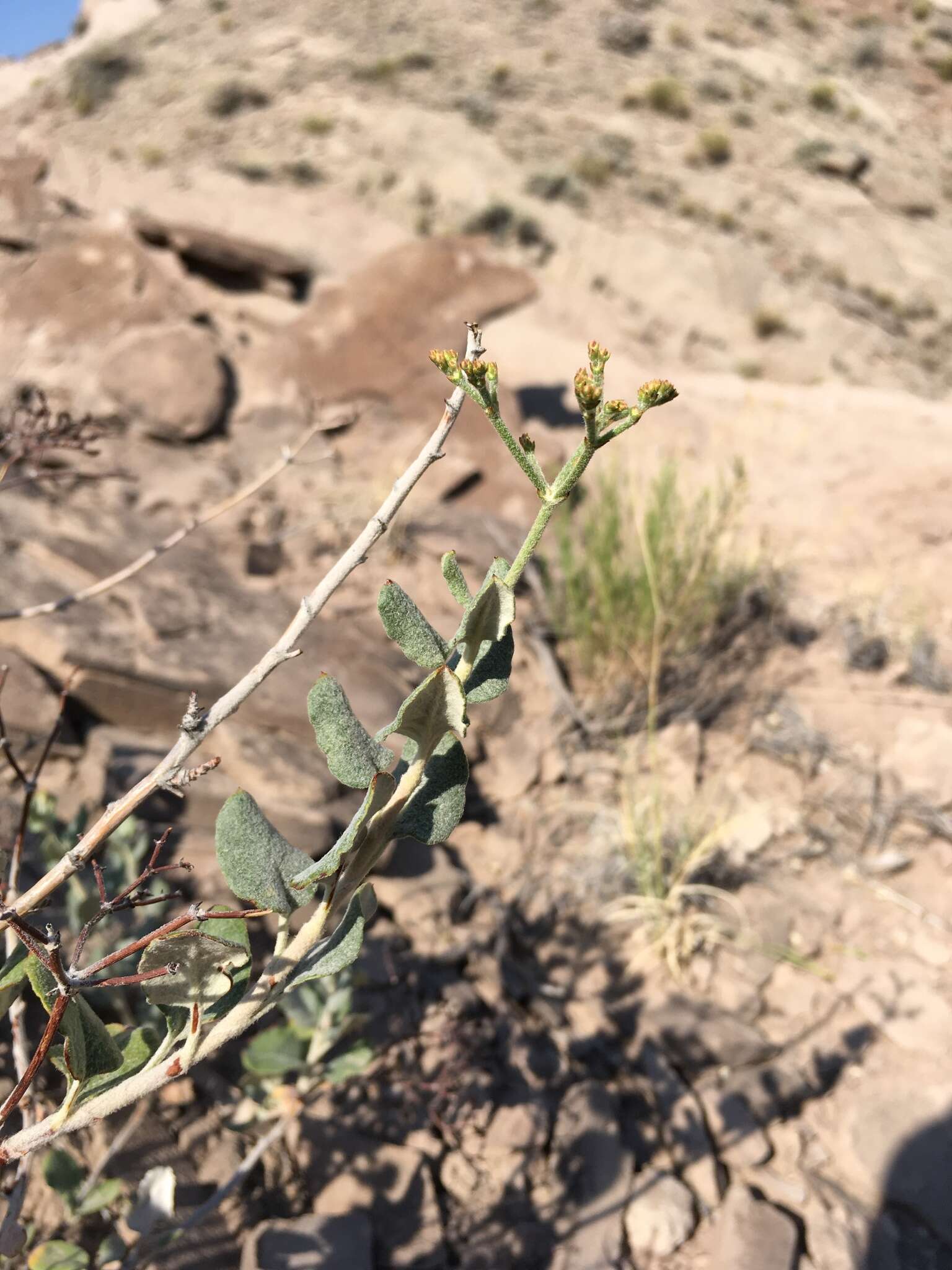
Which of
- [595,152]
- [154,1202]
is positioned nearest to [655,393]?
[154,1202]

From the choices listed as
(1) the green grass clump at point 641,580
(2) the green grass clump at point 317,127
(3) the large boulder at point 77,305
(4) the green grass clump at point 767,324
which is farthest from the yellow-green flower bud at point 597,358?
(2) the green grass clump at point 317,127

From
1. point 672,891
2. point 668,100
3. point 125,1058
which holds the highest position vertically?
point 125,1058

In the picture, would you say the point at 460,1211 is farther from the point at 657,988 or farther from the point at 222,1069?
the point at 657,988

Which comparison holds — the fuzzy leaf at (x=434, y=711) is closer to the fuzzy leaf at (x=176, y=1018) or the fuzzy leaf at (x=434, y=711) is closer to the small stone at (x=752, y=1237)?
the fuzzy leaf at (x=176, y=1018)

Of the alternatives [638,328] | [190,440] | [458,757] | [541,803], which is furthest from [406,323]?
[458,757]

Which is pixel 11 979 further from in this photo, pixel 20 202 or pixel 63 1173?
pixel 20 202

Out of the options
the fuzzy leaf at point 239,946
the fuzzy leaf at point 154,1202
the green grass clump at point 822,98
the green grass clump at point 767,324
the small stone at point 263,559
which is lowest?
the green grass clump at point 767,324

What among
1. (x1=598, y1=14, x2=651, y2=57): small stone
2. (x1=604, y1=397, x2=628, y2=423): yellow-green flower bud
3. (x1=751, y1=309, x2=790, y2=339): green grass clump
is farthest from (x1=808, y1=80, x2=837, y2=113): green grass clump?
(x1=604, y1=397, x2=628, y2=423): yellow-green flower bud
